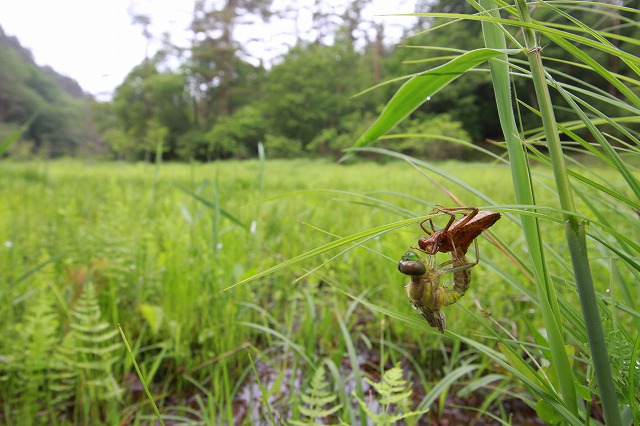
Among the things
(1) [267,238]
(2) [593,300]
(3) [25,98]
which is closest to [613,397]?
(2) [593,300]

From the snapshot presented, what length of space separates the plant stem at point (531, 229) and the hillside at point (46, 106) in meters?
18.0

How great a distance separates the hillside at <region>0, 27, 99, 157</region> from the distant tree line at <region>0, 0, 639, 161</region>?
0.28m

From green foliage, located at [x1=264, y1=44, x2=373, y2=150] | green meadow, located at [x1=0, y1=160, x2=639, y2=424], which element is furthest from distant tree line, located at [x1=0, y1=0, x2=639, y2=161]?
green meadow, located at [x1=0, y1=160, x2=639, y2=424]

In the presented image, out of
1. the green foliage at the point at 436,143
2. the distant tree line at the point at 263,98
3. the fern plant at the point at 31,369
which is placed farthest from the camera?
the distant tree line at the point at 263,98

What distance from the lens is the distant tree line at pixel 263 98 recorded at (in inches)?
579

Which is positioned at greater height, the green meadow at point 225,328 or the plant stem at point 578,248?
the plant stem at point 578,248

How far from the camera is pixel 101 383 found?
2.11 feet

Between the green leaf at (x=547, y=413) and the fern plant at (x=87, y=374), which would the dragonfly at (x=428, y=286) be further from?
the fern plant at (x=87, y=374)

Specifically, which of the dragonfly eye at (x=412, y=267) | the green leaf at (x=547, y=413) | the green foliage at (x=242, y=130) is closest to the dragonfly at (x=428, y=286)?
the dragonfly eye at (x=412, y=267)

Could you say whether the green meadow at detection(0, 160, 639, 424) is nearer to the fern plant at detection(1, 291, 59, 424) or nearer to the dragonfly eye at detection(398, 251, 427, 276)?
the fern plant at detection(1, 291, 59, 424)

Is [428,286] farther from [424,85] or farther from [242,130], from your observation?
[242,130]

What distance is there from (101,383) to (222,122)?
17770 mm

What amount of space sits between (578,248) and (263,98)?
66.8 ft

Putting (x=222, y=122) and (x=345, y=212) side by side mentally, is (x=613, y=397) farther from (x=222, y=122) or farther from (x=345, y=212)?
(x=222, y=122)
